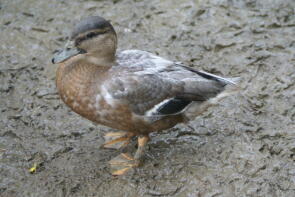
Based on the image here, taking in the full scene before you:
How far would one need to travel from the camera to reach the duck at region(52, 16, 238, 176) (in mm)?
5004

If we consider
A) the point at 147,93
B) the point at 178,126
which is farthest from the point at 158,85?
the point at 178,126

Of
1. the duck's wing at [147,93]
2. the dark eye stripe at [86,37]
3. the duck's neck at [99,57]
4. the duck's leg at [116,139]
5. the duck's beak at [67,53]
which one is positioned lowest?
the duck's leg at [116,139]

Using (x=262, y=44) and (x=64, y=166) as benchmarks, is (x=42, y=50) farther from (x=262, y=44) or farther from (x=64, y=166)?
(x=262, y=44)

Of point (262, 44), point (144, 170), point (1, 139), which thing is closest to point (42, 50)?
point (1, 139)

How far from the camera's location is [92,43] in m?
5.14

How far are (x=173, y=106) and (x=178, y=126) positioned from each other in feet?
2.54

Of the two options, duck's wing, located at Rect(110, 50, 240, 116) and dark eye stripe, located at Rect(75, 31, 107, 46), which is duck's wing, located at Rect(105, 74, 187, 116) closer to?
duck's wing, located at Rect(110, 50, 240, 116)

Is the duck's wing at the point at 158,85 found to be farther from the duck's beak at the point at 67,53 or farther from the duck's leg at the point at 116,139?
the duck's leg at the point at 116,139

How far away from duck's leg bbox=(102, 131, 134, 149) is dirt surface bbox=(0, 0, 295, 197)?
0.09 metres

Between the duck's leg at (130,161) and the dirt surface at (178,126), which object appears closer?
the dirt surface at (178,126)

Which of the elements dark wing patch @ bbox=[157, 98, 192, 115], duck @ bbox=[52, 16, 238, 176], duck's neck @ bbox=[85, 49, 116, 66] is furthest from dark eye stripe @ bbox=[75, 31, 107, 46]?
dark wing patch @ bbox=[157, 98, 192, 115]

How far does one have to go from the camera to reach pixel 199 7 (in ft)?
24.6

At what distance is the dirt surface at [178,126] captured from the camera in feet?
16.8

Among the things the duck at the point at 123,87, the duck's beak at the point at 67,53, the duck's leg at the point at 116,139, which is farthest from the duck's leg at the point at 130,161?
the duck's beak at the point at 67,53
